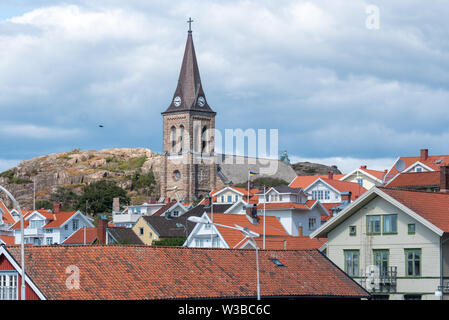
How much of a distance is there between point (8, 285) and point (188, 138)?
123m

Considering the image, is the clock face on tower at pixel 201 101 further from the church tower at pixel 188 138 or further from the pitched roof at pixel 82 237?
the pitched roof at pixel 82 237

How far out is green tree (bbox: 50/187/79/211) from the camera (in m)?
156

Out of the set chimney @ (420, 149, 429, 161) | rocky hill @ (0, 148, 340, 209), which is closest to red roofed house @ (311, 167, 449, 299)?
chimney @ (420, 149, 429, 161)

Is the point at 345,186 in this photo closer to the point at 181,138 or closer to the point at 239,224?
the point at 239,224

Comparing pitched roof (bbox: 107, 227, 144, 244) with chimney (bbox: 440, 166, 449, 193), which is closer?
chimney (bbox: 440, 166, 449, 193)

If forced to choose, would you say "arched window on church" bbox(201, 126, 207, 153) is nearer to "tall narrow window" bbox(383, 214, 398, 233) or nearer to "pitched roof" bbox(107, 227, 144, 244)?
"pitched roof" bbox(107, 227, 144, 244)

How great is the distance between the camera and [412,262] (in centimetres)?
4197

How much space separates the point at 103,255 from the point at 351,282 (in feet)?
40.0

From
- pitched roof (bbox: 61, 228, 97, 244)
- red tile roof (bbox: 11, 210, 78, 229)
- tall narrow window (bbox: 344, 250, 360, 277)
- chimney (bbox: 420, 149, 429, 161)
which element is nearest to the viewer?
tall narrow window (bbox: 344, 250, 360, 277)

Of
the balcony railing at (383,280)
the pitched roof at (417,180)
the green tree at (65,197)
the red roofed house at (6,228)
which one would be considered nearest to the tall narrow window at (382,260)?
the balcony railing at (383,280)

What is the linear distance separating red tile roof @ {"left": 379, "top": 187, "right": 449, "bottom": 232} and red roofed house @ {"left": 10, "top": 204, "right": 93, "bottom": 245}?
61487 millimetres

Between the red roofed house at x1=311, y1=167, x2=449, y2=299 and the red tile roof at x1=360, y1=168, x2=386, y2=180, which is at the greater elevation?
Result: the red tile roof at x1=360, y1=168, x2=386, y2=180

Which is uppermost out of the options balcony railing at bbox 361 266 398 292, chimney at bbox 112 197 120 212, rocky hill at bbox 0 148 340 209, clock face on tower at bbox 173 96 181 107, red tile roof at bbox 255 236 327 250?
clock face on tower at bbox 173 96 181 107

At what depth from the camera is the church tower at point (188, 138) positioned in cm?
A: 14962
